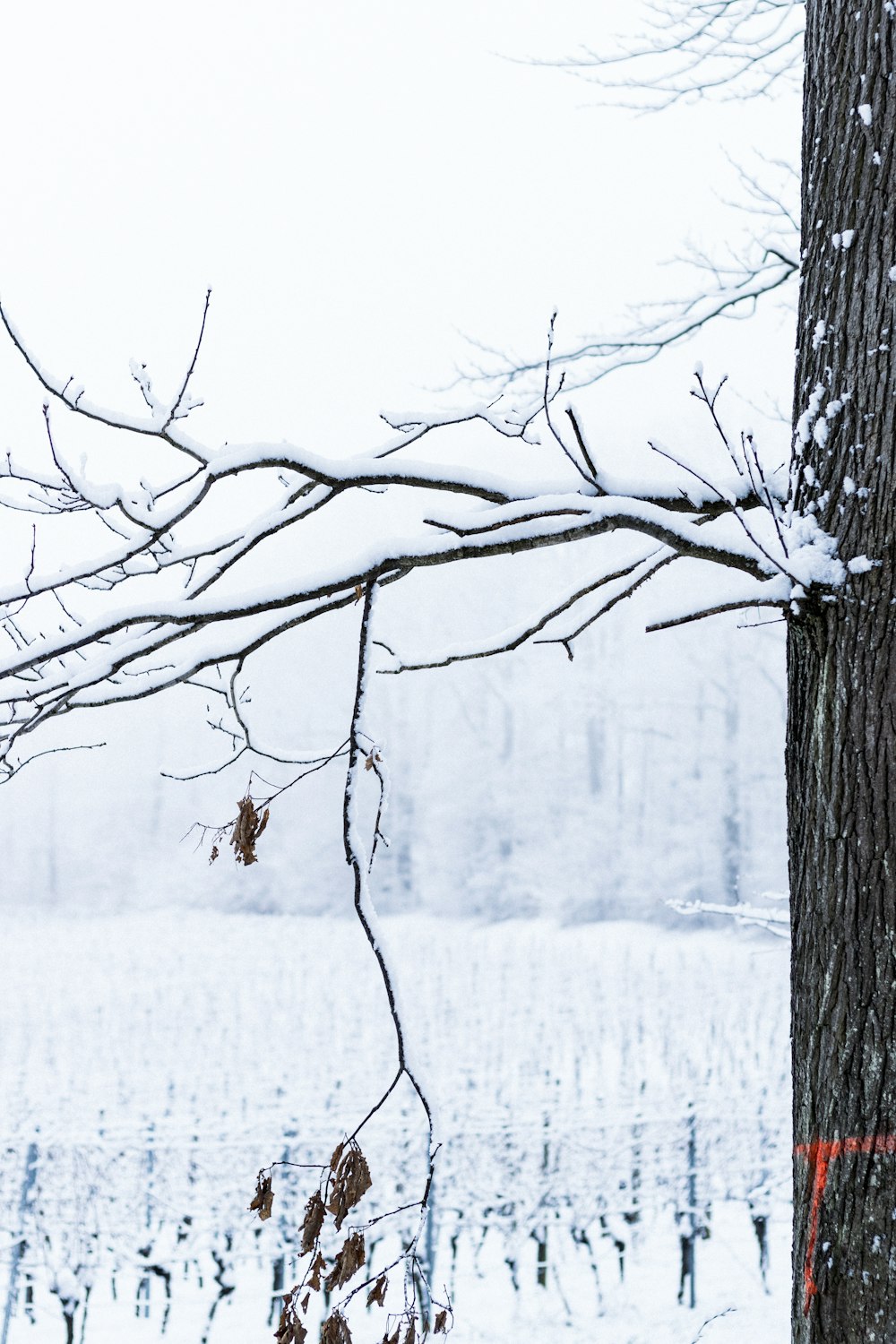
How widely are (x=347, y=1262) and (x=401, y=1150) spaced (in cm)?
764

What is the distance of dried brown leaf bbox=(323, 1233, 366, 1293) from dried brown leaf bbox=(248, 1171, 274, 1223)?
109 mm

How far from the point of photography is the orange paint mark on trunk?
4.96 feet

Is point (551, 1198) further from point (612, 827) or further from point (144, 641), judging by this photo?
point (612, 827)

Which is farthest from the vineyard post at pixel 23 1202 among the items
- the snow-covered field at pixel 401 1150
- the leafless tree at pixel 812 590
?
the leafless tree at pixel 812 590

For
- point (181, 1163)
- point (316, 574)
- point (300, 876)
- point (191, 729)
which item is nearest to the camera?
point (316, 574)

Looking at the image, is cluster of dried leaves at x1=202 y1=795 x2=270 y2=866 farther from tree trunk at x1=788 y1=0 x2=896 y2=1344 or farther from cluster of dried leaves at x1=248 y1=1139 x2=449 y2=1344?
tree trunk at x1=788 y1=0 x2=896 y2=1344

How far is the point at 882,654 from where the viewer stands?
1.57m

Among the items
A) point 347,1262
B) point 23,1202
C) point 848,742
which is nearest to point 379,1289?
point 347,1262

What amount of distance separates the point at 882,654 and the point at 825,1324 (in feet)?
3.15

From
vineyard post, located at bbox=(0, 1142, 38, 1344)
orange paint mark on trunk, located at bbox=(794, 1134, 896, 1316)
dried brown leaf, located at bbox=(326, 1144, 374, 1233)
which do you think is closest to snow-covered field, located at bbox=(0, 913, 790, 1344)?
vineyard post, located at bbox=(0, 1142, 38, 1344)

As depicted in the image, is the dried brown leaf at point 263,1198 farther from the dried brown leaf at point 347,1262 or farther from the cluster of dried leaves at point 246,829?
the cluster of dried leaves at point 246,829

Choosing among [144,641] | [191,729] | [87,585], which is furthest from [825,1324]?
[191,729]

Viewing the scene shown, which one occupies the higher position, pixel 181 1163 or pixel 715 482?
pixel 715 482

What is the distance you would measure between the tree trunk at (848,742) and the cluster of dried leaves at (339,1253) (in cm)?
59
